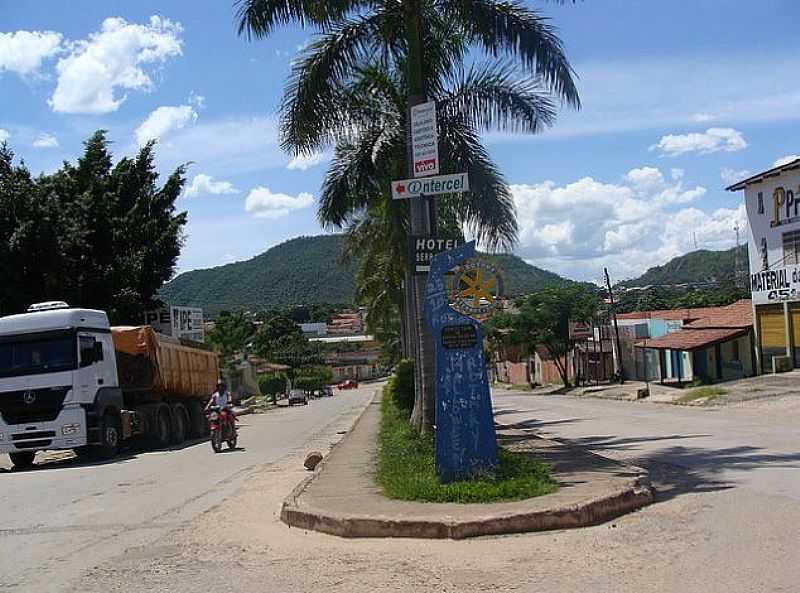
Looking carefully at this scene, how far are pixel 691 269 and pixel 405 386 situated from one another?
12920cm

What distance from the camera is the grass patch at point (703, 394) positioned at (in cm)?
3628

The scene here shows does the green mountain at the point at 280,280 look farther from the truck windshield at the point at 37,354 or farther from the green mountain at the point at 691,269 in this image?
the truck windshield at the point at 37,354

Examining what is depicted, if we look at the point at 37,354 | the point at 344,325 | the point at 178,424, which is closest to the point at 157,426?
the point at 178,424

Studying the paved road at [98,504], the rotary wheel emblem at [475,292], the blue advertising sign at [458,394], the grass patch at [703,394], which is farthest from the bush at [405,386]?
the rotary wheel emblem at [475,292]

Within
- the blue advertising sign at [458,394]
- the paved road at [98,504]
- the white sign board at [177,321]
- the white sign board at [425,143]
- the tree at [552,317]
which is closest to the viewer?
the paved road at [98,504]

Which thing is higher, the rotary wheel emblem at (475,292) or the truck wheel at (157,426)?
the rotary wheel emblem at (475,292)

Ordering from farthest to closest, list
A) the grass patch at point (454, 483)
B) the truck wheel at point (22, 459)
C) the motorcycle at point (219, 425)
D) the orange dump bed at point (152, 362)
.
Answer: the orange dump bed at point (152, 362), the motorcycle at point (219, 425), the truck wheel at point (22, 459), the grass patch at point (454, 483)

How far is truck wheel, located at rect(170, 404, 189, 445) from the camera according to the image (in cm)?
2783

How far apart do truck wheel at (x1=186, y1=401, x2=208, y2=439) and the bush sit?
21.7ft

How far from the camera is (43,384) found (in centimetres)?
2080

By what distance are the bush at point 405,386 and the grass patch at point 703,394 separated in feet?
41.6

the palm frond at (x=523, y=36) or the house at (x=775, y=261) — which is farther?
the house at (x=775, y=261)

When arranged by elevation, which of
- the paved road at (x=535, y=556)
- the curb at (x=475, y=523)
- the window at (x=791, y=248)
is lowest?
the paved road at (x=535, y=556)

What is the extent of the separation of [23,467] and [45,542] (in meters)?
13.0
